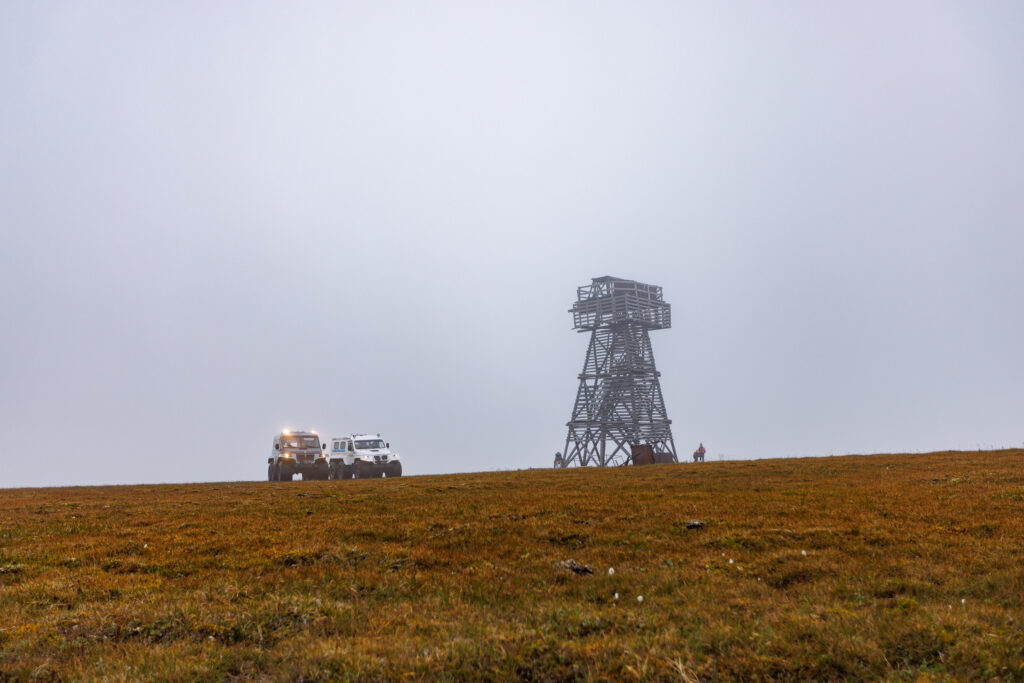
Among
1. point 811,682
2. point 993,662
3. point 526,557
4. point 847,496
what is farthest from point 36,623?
point 847,496

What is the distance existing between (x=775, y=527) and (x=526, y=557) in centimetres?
670

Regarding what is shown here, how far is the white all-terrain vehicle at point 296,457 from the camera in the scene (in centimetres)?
5303

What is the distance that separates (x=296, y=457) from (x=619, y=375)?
76087mm

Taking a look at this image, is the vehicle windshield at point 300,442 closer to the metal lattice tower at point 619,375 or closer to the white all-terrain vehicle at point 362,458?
the white all-terrain vehicle at point 362,458

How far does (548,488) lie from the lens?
28.9m

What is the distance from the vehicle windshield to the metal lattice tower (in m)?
62.2

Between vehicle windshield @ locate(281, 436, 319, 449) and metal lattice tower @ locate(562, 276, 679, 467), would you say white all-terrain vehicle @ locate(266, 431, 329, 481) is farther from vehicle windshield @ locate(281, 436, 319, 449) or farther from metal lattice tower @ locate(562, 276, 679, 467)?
metal lattice tower @ locate(562, 276, 679, 467)

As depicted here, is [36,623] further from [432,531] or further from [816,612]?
[816,612]

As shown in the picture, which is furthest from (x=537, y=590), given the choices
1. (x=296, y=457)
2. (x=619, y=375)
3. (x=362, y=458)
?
(x=619, y=375)

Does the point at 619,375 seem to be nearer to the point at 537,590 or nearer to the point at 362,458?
the point at 362,458

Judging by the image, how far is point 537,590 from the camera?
12281mm

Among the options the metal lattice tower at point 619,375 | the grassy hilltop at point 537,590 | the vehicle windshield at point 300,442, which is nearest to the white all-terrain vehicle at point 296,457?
the vehicle windshield at point 300,442

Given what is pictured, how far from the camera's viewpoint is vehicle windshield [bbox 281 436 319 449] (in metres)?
54.5

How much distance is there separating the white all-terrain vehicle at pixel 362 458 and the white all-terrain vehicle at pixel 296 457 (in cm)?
120
